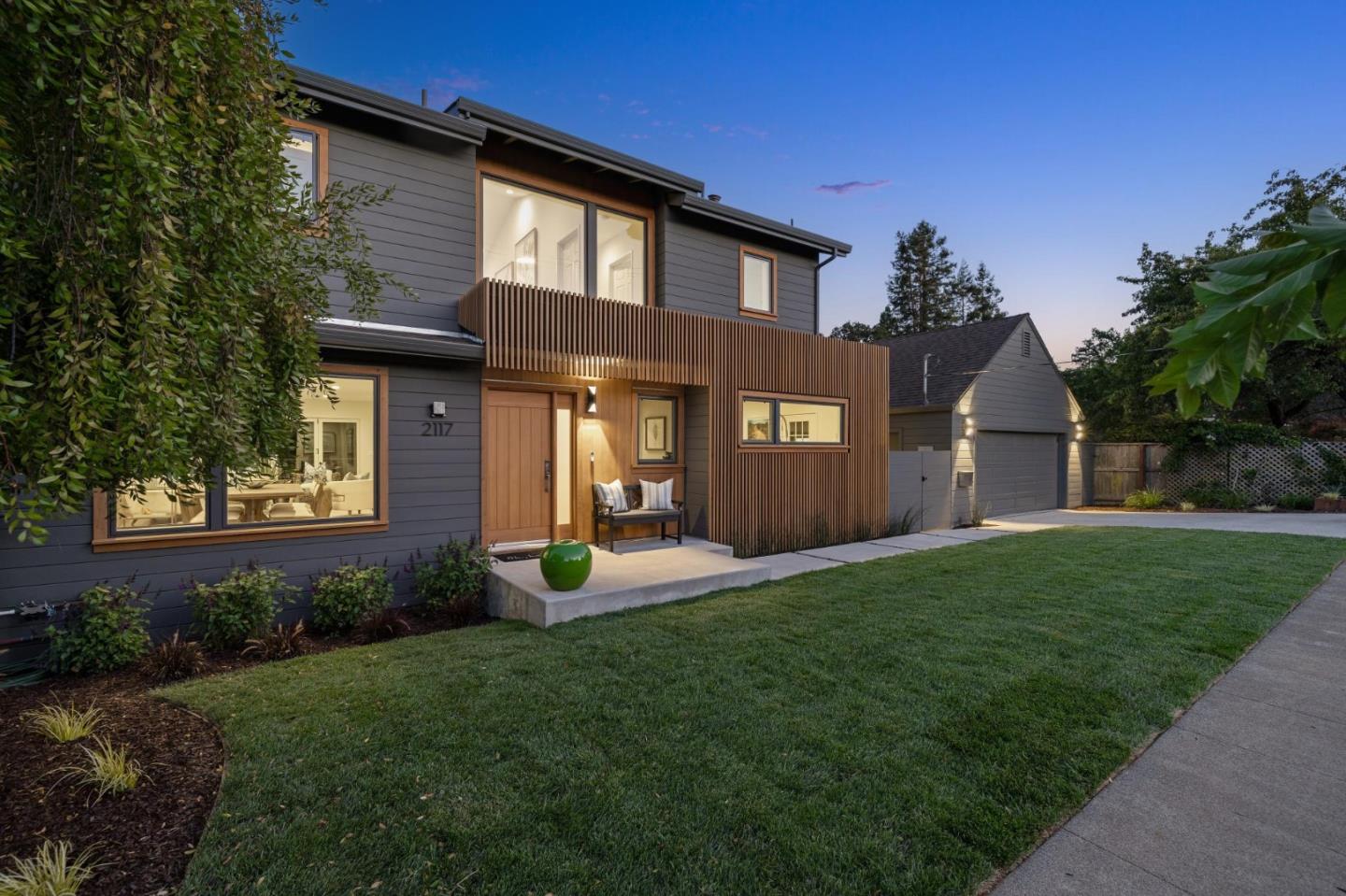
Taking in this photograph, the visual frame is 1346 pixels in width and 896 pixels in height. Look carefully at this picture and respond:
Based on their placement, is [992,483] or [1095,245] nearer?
[992,483]

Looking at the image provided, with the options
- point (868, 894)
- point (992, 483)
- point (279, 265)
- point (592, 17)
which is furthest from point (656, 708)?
point (992, 483)

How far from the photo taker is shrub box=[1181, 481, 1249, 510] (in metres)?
14.2

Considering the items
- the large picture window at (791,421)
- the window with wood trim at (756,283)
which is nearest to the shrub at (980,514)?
the large picture window at (791,421)

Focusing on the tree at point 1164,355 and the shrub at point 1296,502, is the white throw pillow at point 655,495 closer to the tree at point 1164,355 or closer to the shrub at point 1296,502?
the tree at point 1164,355

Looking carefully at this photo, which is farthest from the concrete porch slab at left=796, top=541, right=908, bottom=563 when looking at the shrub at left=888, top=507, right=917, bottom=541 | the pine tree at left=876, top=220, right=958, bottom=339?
the pine tree at left=876, top=220, right=958, bottom=339

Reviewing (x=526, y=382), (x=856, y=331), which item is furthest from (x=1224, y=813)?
(x=856, y=331)

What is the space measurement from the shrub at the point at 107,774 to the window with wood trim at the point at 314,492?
2817mm

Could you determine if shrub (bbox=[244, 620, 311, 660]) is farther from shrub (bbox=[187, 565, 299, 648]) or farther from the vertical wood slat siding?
the vertical wood slat siding

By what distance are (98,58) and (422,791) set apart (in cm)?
312

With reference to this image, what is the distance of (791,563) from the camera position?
8148 millimetres

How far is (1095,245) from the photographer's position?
52.5ft

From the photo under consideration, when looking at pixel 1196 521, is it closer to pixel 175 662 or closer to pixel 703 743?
pixel 703 743

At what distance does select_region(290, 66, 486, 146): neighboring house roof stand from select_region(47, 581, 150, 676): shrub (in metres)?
4.87

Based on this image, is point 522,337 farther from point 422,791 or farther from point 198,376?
point 422,791
